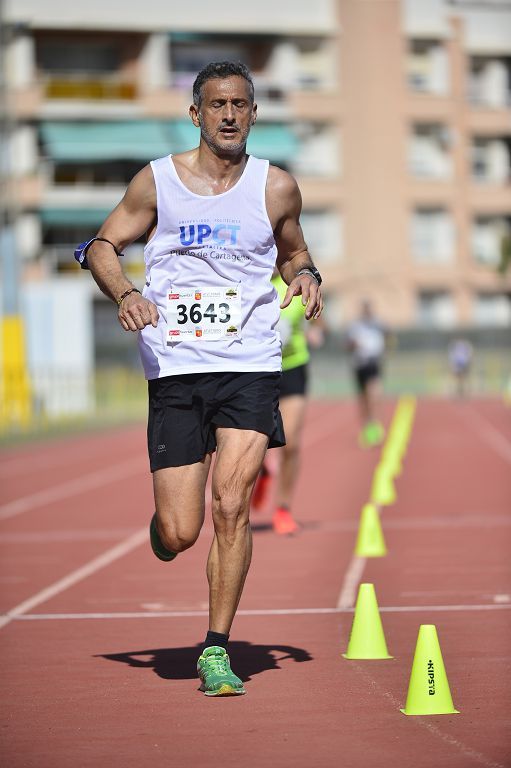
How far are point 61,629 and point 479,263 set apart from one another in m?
65.2

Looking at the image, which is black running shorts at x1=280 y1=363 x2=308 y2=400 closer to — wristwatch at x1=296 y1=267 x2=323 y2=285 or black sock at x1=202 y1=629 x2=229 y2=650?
wristwatch at x1=296 y1=267 x2=323 y2=285

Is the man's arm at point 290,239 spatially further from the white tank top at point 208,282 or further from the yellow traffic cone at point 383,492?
the yellow traffic cone at point 383,492

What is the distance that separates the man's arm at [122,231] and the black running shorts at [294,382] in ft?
21.3

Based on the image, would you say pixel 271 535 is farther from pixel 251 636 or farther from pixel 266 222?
pixel 266 222

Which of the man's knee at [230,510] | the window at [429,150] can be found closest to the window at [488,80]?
the window at [429,150]

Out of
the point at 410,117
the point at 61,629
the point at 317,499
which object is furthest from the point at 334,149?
→ the point at 61,629

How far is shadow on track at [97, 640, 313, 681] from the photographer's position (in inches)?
303

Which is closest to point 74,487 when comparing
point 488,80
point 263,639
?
point 263,639

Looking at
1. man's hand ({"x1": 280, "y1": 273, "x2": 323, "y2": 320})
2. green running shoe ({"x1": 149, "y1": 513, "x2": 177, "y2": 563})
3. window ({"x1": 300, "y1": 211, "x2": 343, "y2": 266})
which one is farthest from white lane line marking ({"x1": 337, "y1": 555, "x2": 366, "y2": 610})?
window ({"x1": 300, "y1": 211, "x2": 343, "y2": 266})

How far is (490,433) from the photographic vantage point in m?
32.3

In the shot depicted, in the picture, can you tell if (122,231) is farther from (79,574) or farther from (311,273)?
(79,574)

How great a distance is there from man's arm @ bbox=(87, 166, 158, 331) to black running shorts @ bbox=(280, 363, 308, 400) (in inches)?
255

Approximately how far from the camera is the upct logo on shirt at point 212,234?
23.9ft

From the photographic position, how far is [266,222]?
7.38 meters
